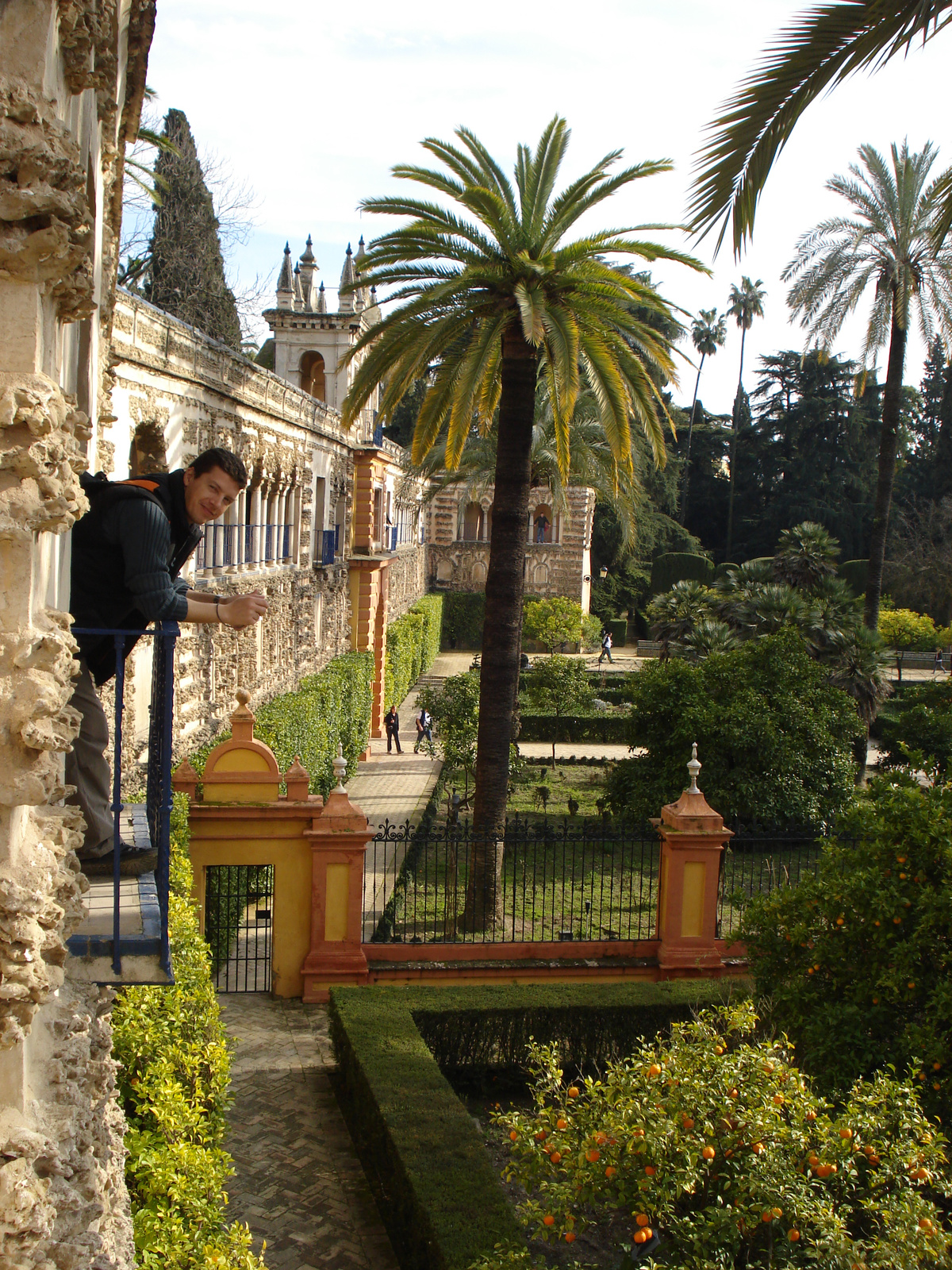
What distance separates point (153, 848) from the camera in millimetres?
3754

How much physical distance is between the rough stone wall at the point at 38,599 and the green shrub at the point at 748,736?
15.8 metres

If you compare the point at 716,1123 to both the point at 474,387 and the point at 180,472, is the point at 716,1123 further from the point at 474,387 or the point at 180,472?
the point at 474,387

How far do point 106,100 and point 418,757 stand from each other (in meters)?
23.8

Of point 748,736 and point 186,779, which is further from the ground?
point 186,779

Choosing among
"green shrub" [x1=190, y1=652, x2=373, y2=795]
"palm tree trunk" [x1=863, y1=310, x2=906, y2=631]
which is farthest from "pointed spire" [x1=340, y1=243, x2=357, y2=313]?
"palm tree trunk" [x1=863, y1=310, x2=906, y2=631]

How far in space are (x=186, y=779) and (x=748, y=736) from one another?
1023cm

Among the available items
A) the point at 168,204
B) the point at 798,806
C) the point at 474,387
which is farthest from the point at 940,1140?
the point at 168,204

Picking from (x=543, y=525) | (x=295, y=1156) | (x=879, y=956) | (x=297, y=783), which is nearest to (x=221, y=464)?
(x=879, y=956)

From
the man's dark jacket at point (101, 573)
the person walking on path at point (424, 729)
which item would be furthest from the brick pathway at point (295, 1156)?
the person walking on path at point (424, 729)

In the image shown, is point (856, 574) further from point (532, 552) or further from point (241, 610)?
point (241, 610)

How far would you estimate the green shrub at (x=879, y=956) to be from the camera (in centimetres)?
645

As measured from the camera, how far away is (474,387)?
1129 centimetres

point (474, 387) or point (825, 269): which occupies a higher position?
point (825, 269)

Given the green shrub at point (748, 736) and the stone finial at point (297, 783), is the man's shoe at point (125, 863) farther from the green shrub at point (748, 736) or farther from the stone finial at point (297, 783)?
the green shrub at point (748, 736)
